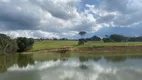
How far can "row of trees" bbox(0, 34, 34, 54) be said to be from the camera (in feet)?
310

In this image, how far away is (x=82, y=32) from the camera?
16762 cm

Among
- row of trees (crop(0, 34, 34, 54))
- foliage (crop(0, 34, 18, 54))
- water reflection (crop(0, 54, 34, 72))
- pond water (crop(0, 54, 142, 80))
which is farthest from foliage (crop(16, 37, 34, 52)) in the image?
pond water (crop(0, 54, 142, 80))

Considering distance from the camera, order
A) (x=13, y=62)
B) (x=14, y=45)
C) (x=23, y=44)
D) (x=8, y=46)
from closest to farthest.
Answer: (x=13, y=62), (x=8, y=46), (x=14, y=45), (x=23, y=44)

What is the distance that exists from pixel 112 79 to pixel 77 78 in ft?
13.5

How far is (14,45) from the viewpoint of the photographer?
317ft

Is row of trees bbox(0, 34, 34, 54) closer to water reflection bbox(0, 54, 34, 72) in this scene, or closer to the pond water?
water reflection bbox(0, 54, 34, 72)

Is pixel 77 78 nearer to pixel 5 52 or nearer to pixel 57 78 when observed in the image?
pixel 57 78

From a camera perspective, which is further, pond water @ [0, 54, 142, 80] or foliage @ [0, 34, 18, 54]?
foliage @ [0, 34, 18, 54]

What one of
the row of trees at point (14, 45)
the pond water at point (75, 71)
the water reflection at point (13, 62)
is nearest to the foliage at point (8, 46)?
the row of trees at point (14, 45)

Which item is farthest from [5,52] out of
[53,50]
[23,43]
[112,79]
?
[112,79]

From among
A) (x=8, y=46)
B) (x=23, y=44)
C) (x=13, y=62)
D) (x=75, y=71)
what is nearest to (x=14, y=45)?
(x=8, y=46)

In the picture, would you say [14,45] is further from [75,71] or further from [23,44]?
[75,71]

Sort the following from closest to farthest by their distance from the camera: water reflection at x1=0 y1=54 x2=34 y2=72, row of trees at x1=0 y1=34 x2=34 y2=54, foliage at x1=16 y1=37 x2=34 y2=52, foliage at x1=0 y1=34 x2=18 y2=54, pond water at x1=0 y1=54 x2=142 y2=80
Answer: pond water at x1=0 y1=54 x2=142 y2=80 < water reflection at x1=0 y1=54 x2=34 y2=72 < foliage at x1=0 y1=34 x2=18 y2=54 < row of trees at x1=0 y1=34 x2=34 y2=54 < foliage at x1=16 y1=37 x2=34 y2=52

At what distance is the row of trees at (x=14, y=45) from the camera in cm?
9438
